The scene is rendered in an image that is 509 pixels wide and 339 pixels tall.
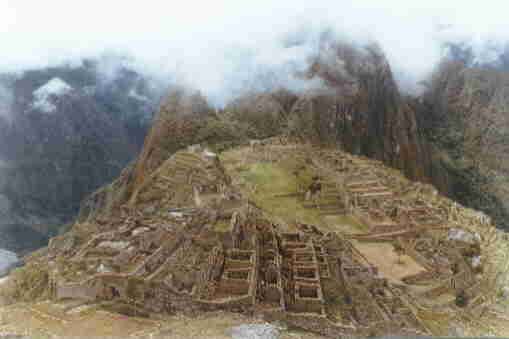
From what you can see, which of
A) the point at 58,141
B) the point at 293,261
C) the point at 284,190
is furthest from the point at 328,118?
the point at 293,261

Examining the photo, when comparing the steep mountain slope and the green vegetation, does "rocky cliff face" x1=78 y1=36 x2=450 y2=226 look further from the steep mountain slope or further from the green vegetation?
the green vegetation

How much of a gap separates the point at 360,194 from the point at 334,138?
3262 inches

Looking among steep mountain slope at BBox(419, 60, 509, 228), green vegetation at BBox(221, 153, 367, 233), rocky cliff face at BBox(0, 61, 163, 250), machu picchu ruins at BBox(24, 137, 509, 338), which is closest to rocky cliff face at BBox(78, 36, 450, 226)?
steep mountain slope at BBox(419, 60, 509, 228)

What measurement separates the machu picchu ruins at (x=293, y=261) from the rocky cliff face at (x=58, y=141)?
56.4 m

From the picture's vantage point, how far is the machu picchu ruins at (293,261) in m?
17.4

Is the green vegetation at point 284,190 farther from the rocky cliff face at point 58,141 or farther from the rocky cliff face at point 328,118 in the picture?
the rocky cliff face at point 58,141

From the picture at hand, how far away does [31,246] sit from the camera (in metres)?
73.6

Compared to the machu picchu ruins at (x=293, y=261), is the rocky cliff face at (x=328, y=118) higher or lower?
higher

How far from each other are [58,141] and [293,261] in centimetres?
9114

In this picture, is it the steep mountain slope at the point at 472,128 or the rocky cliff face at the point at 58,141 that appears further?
the steep mountain slope at the point at 472,128

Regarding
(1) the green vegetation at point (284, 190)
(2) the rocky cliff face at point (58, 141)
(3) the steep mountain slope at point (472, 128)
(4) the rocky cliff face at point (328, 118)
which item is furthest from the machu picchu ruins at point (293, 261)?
(3) the steep mountain slope at point (472, 128)

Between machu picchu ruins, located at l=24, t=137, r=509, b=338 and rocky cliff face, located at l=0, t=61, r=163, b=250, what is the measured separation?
56.4m

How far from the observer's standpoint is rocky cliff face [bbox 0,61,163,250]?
8550 centimetres

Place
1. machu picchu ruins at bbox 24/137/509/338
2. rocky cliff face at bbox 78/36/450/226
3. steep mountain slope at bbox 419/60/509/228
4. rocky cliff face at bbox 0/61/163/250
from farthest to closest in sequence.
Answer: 1. steep mountain slope at bbox 419/60/509/228
2. rocky cliff face at bbox 78/36/450/226
3. rocky cliff face at bbox 0/61/163/250
4. machu picchu ruins at bbox 24/137/509/338
